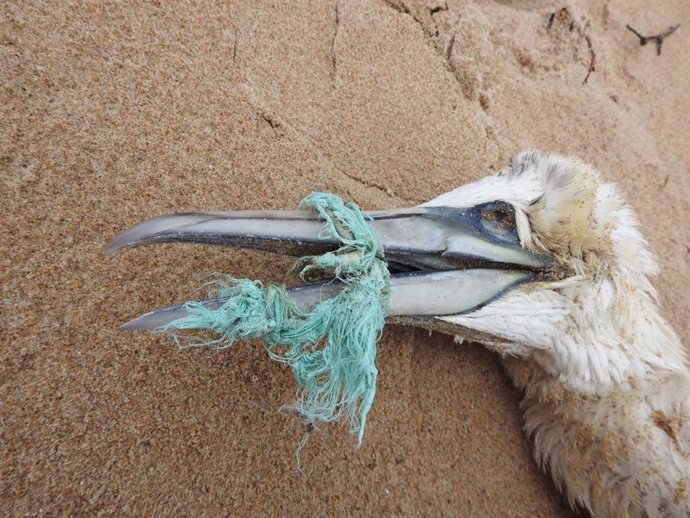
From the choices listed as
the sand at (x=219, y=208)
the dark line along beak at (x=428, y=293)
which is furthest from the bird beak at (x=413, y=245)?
the sand at (x=219, y=208)

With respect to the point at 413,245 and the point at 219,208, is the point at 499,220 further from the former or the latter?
the point at 219,208

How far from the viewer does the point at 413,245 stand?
44.9 inches

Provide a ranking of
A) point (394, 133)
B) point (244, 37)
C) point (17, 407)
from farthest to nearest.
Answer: point (394, 133) < point (244, 37) < point (17, 407)

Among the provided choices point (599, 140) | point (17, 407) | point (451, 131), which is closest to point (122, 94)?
point (17, 407)

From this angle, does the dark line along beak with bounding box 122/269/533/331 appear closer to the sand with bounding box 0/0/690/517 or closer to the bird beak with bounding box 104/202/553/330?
the bird beak with bounding box 104/202/553/330

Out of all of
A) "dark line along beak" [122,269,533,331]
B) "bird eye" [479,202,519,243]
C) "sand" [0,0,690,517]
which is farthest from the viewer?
"bird eye" [479,202,519,243]

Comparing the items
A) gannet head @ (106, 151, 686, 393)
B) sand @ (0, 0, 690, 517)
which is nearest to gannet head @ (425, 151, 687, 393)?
gannet head @ (106, 151, 686, 393)

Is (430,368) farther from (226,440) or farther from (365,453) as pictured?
(226,440)

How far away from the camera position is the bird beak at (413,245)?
0.98 metres

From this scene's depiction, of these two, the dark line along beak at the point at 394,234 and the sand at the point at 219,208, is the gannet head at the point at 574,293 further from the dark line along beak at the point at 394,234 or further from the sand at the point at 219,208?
the sand at the point at 219,208

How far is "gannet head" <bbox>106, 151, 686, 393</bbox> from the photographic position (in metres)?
1.13

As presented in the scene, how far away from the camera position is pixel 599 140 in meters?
2.09

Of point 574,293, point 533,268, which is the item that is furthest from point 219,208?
point 574,293

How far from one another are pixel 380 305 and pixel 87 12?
1.13 meters
